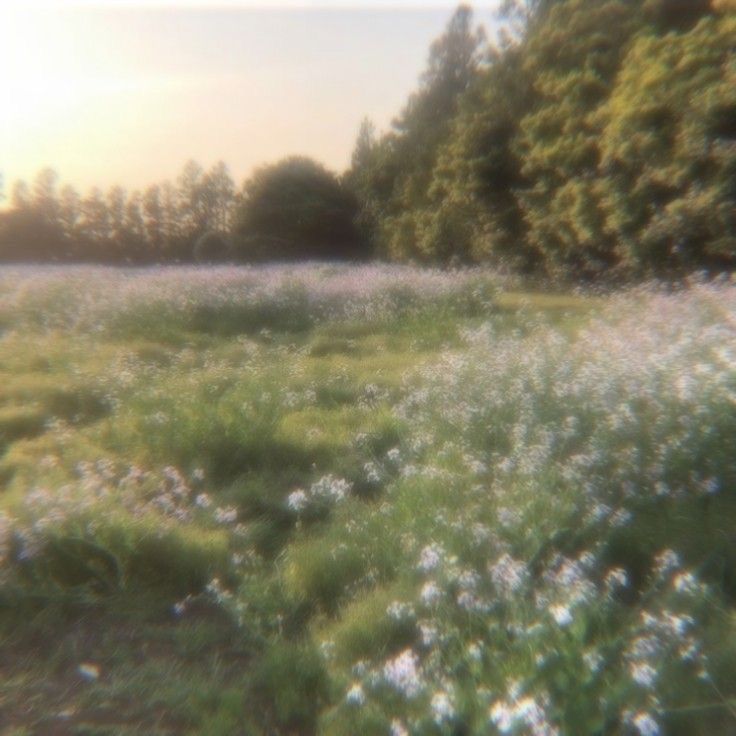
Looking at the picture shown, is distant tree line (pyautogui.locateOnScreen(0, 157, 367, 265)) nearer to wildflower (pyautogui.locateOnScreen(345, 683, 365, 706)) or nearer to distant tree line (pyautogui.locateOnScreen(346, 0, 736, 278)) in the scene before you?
distant tree line (pyautogui.locateOnScreen(346, 0, 736, 278))

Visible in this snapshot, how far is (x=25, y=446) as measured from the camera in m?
5.39

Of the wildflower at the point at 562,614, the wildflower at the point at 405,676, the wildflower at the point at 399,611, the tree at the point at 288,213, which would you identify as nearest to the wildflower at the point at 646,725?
the wildflower at the point at 562,614

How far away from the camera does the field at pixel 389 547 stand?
249 cm

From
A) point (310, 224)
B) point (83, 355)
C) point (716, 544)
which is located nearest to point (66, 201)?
point (310, 224)

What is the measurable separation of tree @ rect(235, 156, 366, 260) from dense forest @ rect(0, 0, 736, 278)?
7cm

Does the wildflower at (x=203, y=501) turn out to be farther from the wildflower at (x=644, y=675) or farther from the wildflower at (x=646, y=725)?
the wildflower at (x=646, y=725)

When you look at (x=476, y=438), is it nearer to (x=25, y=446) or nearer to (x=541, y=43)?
(x=25, y=446)

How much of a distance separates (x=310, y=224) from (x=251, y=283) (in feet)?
46.7

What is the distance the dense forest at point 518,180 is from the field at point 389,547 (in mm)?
8253

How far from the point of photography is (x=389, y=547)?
3648mm

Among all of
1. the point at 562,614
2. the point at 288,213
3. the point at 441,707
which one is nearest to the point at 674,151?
the point at 562,614

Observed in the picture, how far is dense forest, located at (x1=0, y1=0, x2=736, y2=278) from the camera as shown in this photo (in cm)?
1341

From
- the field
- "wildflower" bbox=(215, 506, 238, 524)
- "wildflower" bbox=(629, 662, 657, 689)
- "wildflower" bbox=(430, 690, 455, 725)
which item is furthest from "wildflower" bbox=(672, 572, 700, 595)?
"wildflower" bbox=(215, 506, 238, 524)

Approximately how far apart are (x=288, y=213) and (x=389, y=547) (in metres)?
24.3
